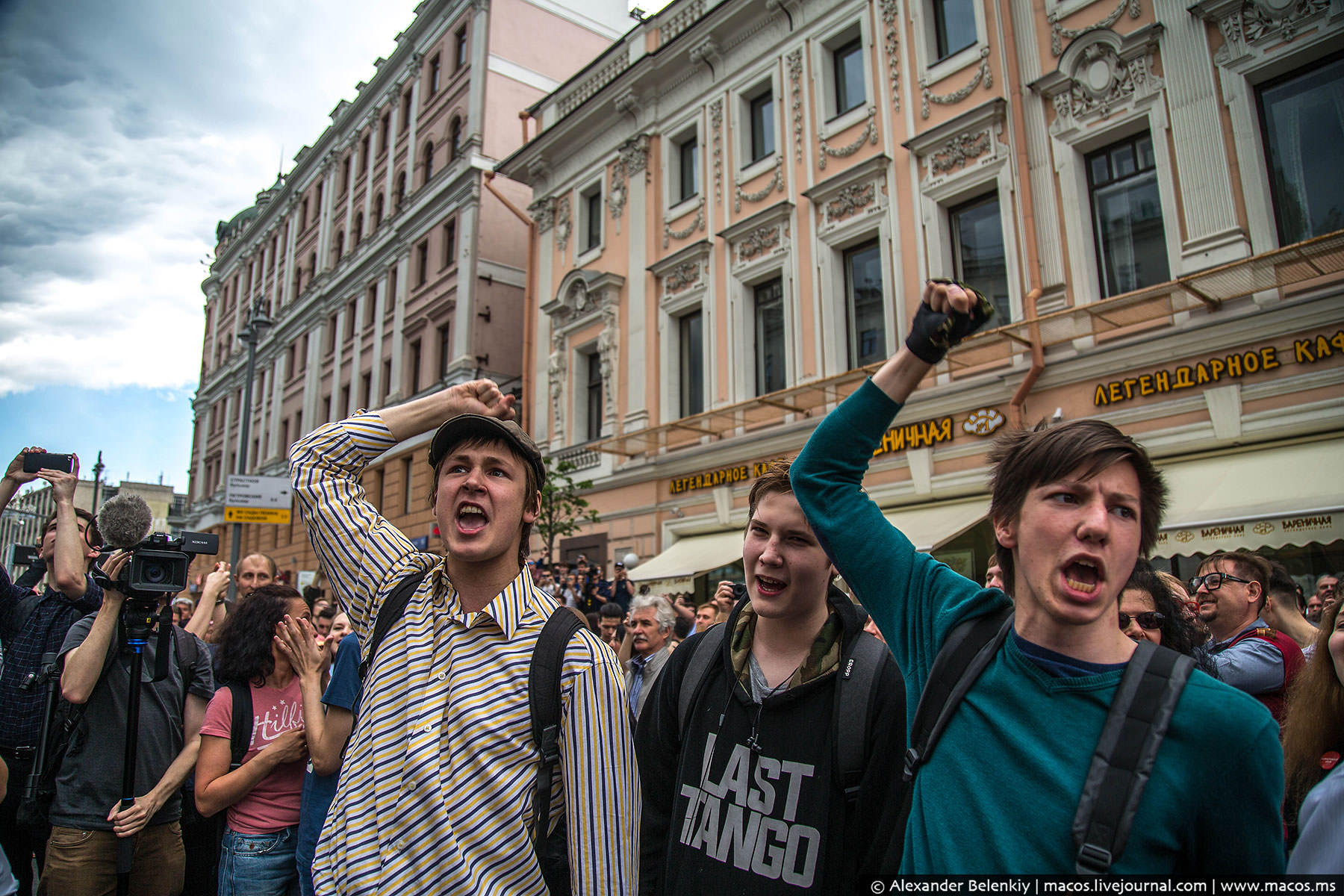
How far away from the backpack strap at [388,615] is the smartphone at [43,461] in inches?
115

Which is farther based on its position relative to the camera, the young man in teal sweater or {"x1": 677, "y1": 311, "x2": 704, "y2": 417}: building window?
{"x1": 677, "y1": 311, "x2": 704, "y2": 417}: building window

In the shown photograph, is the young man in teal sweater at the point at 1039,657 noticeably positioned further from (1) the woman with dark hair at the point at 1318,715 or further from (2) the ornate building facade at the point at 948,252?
(2) the ornate building facade at the point at 948,252

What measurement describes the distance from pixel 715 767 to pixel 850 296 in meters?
11.9

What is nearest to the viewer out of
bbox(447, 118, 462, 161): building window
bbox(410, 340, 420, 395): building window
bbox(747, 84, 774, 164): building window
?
bbox(747, 84, 774, 164): building window

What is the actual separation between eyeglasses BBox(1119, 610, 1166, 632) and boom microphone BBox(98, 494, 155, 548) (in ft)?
13.7

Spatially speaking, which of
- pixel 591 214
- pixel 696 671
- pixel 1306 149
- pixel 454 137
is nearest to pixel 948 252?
pixel 1306 149

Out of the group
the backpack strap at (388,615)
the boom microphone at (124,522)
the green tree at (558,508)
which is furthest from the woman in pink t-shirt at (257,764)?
the green tree at (558,508)

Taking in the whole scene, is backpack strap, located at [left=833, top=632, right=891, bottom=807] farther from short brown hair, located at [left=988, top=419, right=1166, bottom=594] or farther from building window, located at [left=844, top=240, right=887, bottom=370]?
building window, located at [left=844, top=240, right=887, bottom=370]

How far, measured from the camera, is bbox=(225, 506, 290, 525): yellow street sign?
15.8m

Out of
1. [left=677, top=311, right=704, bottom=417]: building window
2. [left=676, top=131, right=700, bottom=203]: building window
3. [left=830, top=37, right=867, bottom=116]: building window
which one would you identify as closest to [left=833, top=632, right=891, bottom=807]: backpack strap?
[left=830, top=37, right=867, bottom=116]: building window

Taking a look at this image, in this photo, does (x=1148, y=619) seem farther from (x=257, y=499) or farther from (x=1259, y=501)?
(x=257, y=499)

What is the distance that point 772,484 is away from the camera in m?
2.38

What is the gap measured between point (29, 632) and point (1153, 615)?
16.3ft

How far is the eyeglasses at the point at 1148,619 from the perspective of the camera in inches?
121
